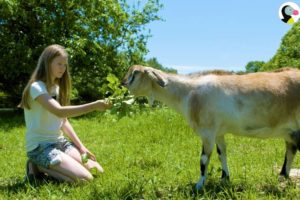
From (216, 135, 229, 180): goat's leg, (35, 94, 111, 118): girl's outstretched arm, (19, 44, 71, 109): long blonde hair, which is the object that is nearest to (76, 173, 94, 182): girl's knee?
(35, 94, 111, 118): girl's outstretched arm

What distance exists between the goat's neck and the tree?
10633 millimetres

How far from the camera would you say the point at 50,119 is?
590cm

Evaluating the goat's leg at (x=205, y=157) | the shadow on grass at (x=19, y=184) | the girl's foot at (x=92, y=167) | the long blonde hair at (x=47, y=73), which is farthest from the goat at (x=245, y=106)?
the shadow on grass at (x=19, y=184)

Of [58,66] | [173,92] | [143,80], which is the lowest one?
[173,92]

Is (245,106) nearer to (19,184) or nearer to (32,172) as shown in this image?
(32,172)

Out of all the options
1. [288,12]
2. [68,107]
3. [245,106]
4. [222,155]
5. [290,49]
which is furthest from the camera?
[290,49]

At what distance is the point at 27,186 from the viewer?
550cm

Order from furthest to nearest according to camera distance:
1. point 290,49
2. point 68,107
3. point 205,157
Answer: point 290,49, point 68,107, point 205,157

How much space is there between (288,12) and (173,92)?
983cm

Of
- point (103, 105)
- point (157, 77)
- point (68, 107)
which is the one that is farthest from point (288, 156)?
point (68, 107)

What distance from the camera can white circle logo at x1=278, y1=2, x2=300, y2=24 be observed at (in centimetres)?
1388

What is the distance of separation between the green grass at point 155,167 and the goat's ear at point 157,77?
2.40 feet

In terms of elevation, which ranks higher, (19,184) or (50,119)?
(50,119)

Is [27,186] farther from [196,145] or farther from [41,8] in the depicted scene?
[41,8]
